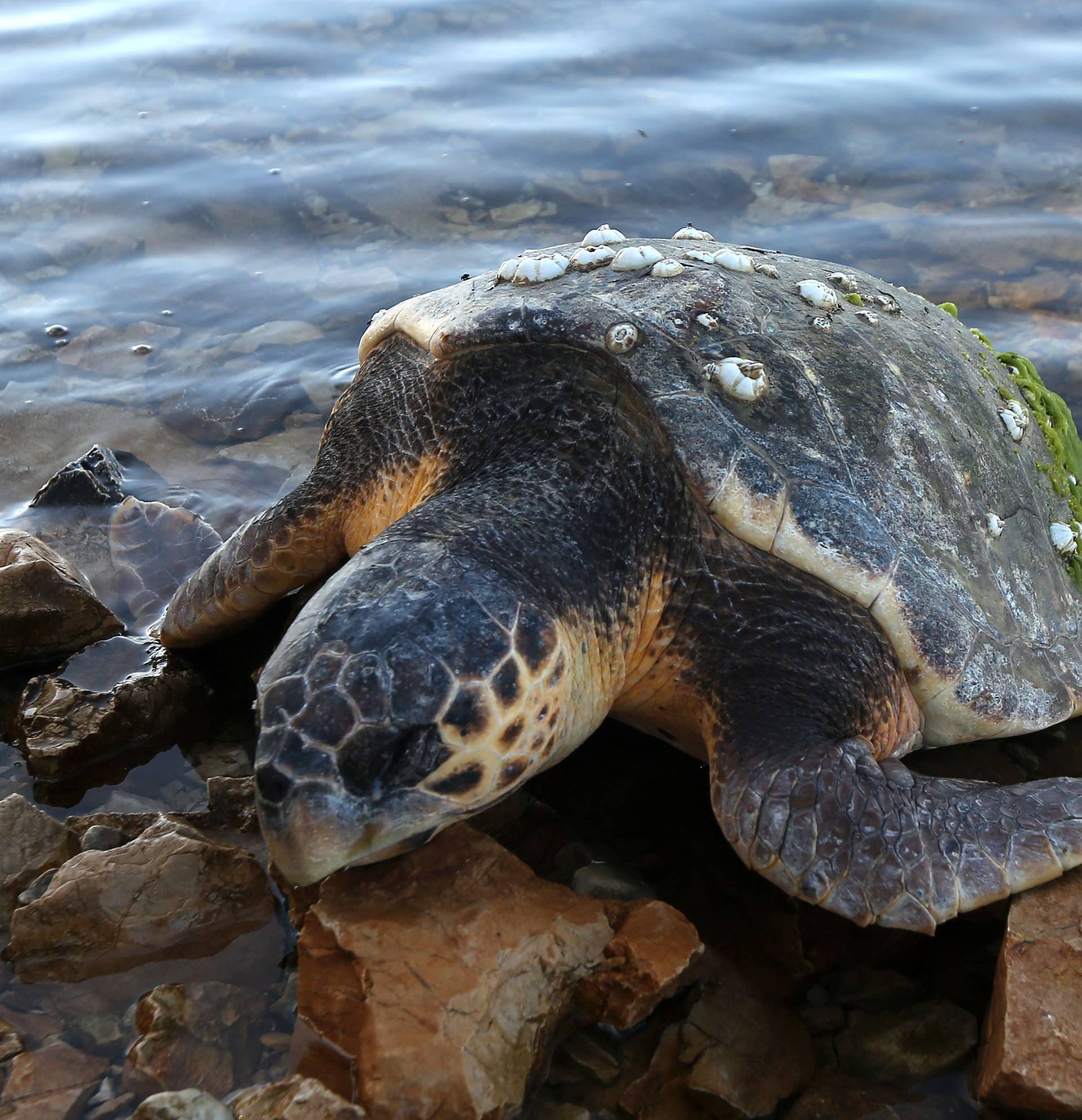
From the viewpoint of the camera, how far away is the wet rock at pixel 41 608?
316 cm

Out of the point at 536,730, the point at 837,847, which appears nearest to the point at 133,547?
the point at 536,730

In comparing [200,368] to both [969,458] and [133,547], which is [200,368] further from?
[969,458]

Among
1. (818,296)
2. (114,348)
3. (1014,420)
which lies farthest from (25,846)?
(114,348)

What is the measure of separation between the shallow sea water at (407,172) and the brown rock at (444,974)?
1854 millimetres

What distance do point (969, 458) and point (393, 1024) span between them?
2.18 metres

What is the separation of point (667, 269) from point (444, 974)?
1.93 meters

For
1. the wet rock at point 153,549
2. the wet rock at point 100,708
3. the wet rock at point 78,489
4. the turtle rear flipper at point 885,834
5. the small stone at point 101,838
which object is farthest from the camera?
the wet rock at point 78,489

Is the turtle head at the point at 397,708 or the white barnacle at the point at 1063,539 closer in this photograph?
the turtle head at the point at 397,708

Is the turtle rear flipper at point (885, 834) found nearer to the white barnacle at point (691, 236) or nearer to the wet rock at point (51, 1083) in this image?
the wet rock at point (51, 1083)

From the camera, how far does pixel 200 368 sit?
5.07m

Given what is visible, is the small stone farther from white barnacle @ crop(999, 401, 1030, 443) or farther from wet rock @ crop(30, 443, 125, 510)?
white barnacle @ crop(999, 401, 1030, 443)

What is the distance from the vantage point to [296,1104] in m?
1.85

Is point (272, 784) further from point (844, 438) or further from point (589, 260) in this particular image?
point (589, 260)

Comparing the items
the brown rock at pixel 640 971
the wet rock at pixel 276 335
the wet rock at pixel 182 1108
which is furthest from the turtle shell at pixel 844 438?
the wet rock at pixel 276 335
